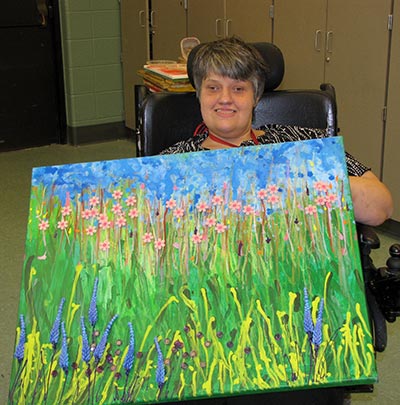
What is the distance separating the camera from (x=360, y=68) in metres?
3.94

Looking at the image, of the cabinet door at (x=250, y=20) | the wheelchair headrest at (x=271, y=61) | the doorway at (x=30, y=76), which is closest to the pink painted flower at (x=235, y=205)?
the wheelchair headrest at (x=271, y=61)

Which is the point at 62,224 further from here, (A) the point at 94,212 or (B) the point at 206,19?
(B) the point at 206,19

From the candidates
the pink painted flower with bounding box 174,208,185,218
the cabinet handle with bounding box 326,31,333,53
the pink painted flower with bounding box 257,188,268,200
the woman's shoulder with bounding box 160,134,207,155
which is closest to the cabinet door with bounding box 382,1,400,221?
the cabinet handle with bounding box 326,31,333,53

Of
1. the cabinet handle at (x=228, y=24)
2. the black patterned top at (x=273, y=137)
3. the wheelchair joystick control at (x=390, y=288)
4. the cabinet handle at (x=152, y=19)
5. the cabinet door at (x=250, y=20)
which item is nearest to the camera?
the wheelchair joystick control at (x=390, y=288)

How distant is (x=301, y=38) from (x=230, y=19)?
64cm

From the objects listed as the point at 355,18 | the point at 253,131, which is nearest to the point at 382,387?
the point at 253,131

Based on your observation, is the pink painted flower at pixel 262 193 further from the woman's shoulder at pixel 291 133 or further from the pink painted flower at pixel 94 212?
the woman's shoulder at pixel 291 133

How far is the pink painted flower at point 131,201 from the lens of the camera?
1.87m

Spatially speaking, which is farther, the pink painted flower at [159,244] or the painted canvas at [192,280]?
the pink painted flower at [159,244]

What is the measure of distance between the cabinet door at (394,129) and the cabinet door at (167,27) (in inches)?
71.3

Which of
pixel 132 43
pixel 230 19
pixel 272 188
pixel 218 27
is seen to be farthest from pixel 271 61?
pixel 132 43

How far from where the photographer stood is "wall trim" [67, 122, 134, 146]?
19.6 feet

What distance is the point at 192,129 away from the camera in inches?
103

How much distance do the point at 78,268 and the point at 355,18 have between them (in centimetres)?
259
